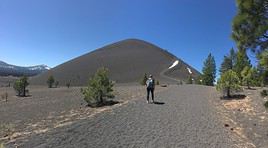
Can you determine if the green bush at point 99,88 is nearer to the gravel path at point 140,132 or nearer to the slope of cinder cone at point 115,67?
the gravel path at point 140,132

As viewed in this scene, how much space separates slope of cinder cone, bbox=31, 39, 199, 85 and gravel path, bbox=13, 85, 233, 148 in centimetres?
11056

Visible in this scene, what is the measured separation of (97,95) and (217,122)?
10.9 metres

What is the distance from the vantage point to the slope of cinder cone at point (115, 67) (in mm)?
139750

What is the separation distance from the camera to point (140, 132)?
535 inches

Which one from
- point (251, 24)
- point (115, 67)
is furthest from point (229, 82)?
point (115, 67)

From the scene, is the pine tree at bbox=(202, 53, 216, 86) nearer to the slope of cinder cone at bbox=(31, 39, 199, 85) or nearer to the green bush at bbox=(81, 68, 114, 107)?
the slope of cinder cone at bbox=(31, 39, 199, 85)

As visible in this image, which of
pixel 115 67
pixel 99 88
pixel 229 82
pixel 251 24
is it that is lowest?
pixel 99 88

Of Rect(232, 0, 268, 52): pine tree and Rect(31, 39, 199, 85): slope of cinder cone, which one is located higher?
Rect(31, 39, 199, 85): slope of cinder cone

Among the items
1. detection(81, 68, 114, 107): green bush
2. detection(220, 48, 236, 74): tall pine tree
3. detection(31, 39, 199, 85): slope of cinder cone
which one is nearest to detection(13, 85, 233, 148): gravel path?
detection(81, 68, 114, 107): green bush

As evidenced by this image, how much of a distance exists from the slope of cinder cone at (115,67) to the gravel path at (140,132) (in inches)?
4353

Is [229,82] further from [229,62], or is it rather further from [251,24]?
[229,62]

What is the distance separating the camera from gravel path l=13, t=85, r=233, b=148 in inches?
460

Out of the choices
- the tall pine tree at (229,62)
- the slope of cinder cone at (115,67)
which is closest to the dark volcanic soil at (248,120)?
the tall pine tree at (229,62)

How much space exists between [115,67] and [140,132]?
481ft
